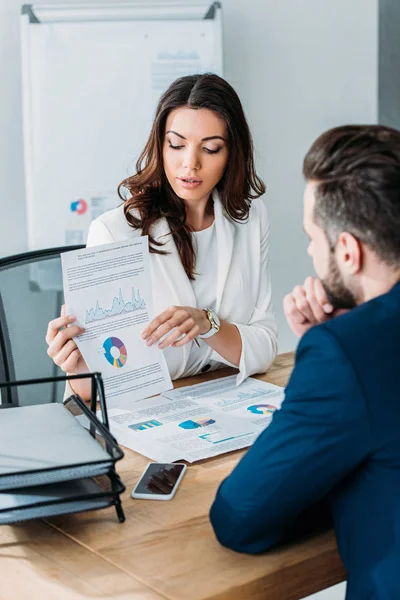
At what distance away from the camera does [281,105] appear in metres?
4.04

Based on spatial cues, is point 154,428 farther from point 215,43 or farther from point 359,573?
point 215,43

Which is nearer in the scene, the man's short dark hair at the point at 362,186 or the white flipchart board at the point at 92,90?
the man's short dark hair at the point at 362,186

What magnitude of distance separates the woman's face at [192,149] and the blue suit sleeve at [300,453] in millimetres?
1095

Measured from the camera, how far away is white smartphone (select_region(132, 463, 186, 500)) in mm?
1381

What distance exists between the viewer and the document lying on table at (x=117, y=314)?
1.63m

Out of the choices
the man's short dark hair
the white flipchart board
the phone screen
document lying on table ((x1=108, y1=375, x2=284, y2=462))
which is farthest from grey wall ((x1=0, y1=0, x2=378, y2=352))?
the man's short dark hair

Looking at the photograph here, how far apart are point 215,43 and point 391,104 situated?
1.27 m

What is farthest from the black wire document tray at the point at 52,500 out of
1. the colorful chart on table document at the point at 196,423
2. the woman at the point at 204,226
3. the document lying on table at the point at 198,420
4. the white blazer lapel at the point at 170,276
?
the white blazer lapel at the point at 170,276

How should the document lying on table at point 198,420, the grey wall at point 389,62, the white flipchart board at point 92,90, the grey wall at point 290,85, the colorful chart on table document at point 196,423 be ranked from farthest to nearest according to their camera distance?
1. the grey wall at point 389,62
2. the grey wall at point 290,85
3. the white flipchart board at point 92,90
4. the colorful chart on table document at point 196,423
5. the document lying on table at point 198,420

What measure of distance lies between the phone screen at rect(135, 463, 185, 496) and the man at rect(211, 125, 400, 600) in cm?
20

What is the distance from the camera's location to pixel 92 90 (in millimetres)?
3447

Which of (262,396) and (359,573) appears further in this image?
(262,396)

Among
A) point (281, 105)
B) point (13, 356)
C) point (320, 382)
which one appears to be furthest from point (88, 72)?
point (320, 382)

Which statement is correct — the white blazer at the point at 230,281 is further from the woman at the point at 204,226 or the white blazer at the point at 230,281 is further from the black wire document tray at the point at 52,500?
the black wire document tray at the point at 52,500
